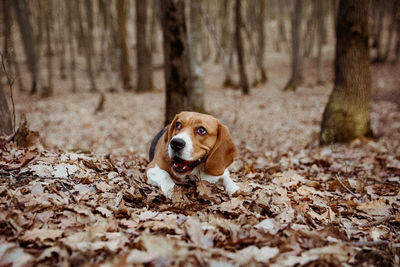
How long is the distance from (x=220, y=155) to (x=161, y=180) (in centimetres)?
75

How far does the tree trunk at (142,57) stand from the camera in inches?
675

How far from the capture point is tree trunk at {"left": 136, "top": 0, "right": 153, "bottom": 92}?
17141 mm

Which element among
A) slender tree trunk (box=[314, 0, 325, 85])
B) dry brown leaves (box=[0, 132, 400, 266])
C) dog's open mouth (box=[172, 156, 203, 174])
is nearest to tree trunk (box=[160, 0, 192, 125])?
dry brown leaves (box=[0, 132, 400, 266])

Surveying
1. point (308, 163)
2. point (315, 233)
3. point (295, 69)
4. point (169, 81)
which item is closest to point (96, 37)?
point (295, 69)

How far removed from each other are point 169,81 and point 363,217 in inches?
188

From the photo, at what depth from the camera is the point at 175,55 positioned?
258 inches

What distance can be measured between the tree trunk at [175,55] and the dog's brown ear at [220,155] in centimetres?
327

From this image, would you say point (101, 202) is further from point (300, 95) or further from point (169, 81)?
point (300, 95)

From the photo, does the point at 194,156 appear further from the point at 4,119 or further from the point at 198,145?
the point at 4,119

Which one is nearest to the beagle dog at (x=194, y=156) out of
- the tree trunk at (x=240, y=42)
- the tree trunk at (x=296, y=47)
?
the tree trunk at (x=240, y=42)

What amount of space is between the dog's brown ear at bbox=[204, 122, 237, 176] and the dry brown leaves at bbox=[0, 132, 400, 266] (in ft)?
0.75

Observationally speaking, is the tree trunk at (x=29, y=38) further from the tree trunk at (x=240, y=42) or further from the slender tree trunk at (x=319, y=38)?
the slender tree trunk at (x=319, y=38)

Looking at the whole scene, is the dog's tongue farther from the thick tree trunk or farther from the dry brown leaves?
the thick tree trunk

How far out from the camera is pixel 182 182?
3.64 meters
